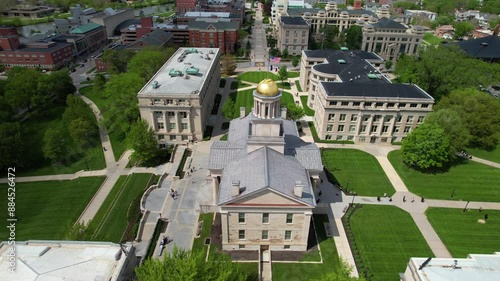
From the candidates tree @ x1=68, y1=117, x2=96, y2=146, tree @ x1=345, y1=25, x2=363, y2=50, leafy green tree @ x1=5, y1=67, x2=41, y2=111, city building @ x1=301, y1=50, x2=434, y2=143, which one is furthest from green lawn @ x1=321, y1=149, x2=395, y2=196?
tree @ x1=345, y1=25, x2=363, y2=50

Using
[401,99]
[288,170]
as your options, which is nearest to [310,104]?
[401,99]

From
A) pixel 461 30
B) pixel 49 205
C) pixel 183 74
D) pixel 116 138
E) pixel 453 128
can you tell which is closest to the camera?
pixel 49 205

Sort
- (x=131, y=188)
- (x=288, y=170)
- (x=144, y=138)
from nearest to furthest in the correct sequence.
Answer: (x=288, y=170)
(x=131, y=188)
(x=144, y=138)

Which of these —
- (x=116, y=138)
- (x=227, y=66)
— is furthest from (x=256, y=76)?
(x=116, y=138)

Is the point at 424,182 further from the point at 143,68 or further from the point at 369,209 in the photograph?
the point at 143,68

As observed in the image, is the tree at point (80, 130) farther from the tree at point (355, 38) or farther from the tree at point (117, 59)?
the tree at point (355, 38)

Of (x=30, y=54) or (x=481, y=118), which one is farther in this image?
(x=30, y=54)

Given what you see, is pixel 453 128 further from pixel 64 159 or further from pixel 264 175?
pixel 64 159
